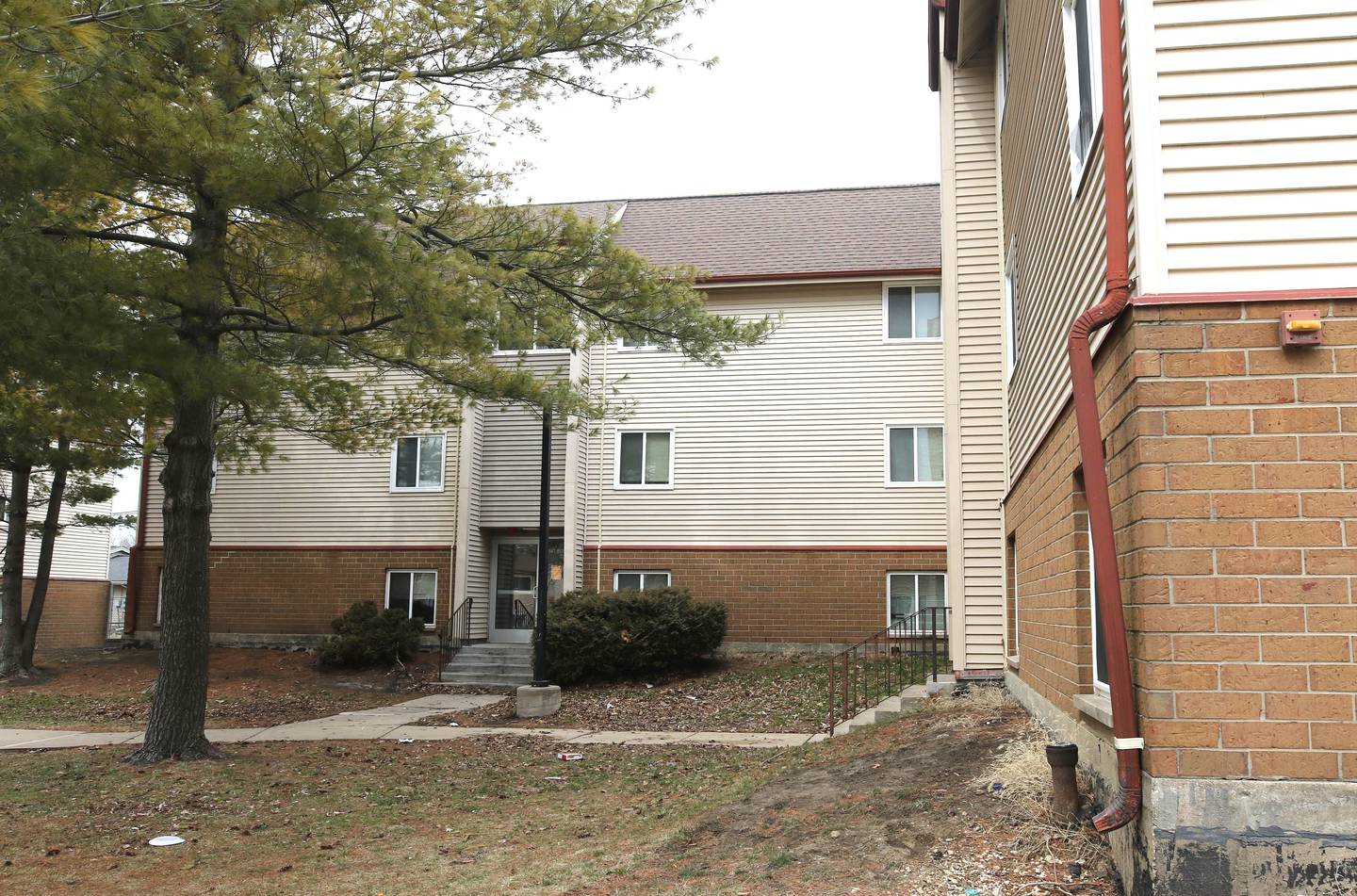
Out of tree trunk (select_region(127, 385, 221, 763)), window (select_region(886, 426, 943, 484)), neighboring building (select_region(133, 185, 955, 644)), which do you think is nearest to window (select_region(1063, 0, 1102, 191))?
tree trunk (select_region(127, 385, 221, 763))

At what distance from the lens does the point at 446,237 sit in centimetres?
1227

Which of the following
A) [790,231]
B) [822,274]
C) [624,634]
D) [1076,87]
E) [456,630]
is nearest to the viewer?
[1076,87]

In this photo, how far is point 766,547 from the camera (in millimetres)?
21594

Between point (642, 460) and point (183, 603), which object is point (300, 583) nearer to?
point (642, 460)

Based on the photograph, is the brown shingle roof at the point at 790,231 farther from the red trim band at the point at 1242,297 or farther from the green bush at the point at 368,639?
the red trim band at the point at 1242,297

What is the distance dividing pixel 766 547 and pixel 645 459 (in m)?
3.10

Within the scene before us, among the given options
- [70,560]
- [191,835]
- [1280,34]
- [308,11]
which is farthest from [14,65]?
[70,560]

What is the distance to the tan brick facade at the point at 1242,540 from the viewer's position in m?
4.62

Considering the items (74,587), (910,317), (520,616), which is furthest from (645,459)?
(74,587)

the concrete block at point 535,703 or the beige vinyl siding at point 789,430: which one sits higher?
the beige vinyl siding at point 789,430

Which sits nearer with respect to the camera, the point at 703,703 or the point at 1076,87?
the point at 1076,87

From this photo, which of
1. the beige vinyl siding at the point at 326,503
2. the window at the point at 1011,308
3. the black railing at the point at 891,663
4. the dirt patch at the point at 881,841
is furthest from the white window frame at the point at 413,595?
the dirt patch at the point at 881,841

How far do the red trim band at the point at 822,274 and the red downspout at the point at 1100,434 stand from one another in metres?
16.3

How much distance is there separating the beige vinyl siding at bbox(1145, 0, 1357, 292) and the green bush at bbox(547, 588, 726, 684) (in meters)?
14.6
